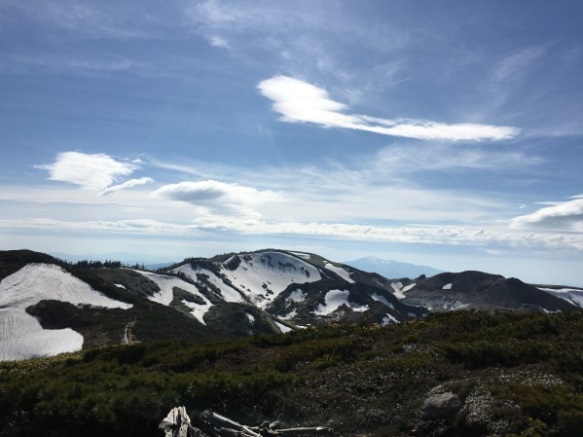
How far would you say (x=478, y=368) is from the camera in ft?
69.9

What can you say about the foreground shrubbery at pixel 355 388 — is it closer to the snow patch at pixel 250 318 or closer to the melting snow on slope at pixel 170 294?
the melting snow on slope at pixel 170 294

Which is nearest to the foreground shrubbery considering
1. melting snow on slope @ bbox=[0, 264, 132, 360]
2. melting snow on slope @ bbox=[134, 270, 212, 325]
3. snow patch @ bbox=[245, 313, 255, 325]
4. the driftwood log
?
the driftwood log

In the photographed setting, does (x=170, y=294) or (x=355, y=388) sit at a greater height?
(x=355, y=388)

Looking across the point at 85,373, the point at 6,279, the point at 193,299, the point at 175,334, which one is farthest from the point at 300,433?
the point at 193,299

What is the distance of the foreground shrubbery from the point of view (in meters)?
15.6

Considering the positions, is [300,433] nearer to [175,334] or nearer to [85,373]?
[85,373]

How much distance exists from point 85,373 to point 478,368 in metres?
20.0

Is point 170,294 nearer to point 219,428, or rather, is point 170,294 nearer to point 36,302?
point 36,302

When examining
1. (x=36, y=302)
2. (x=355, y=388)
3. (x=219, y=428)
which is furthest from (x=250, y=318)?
(x=219, y=428)

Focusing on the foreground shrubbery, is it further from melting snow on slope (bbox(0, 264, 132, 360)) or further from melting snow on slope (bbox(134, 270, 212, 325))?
melting snow on slope (bbox(134, 270, 212, 325))

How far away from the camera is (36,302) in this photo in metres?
99.6

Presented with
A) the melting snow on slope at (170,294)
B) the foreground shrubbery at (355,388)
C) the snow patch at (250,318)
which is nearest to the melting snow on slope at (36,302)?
the melting snow on slope at (170,294)

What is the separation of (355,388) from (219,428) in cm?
700

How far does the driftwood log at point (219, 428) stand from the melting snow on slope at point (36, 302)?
68.5 metres
